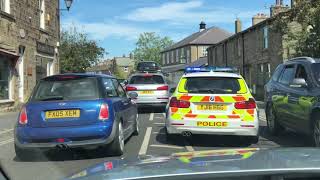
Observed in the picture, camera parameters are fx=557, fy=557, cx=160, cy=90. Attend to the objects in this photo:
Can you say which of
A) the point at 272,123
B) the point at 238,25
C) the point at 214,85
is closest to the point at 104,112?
the point at 214,85

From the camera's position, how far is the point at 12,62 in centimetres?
2333

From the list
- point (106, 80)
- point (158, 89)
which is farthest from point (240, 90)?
point (158, 89)

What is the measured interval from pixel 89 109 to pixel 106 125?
389 mm

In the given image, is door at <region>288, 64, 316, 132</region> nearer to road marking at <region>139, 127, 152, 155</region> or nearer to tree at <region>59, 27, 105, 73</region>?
road marking at <region>139, 127, 152, 155</region>

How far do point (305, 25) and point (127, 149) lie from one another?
14618 mm

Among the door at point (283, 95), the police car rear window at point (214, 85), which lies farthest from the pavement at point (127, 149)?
the police car rear window at point (214, 85)

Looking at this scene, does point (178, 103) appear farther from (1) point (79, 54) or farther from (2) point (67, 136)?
(1) point (79, 54)

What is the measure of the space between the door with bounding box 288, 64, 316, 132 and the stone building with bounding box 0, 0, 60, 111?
1333 cm

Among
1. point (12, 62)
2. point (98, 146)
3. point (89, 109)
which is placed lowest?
point (98, 146)

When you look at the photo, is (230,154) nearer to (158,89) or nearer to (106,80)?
(106,80)

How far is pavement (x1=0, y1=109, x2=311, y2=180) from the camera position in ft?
28.1

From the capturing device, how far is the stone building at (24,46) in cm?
2259

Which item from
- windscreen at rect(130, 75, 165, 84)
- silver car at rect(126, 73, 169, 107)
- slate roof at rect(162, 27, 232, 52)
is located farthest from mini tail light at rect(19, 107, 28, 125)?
slate roof at rect(162, 27, 232, 52)

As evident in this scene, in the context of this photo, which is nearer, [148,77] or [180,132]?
[180,132]
